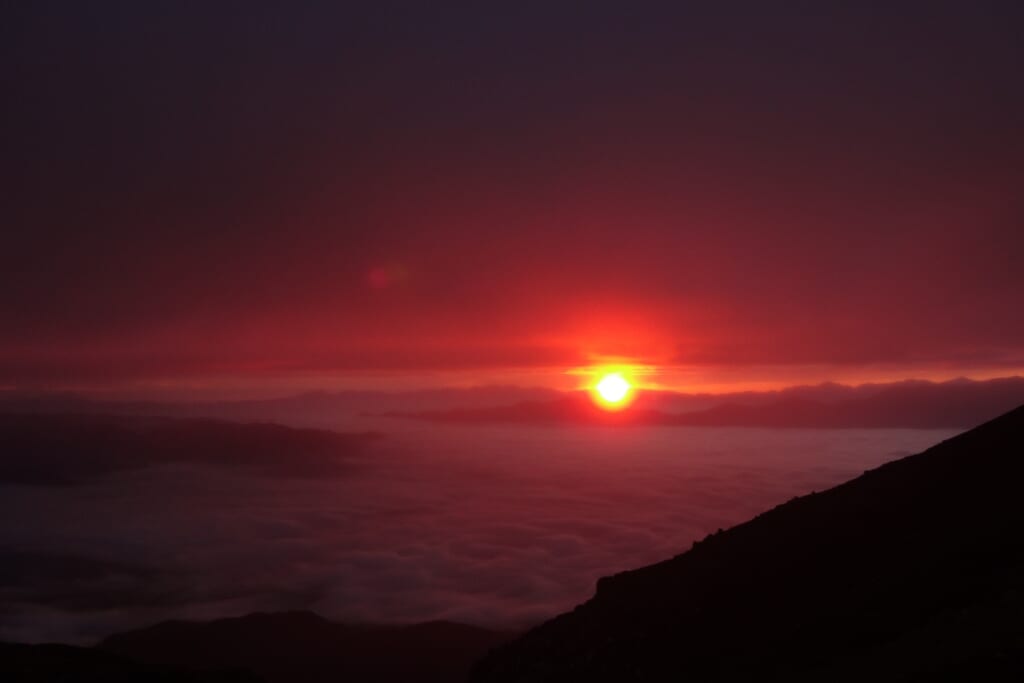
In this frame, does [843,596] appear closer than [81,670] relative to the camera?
Yes

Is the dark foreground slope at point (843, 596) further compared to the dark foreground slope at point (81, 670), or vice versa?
the dark foreground slope at point (81, 670)

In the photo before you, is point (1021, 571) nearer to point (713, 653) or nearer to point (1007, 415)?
point (713, 653)

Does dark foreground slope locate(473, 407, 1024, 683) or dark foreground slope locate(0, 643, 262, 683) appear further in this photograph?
dark foreground slope locate(0, 643, 262, 683)

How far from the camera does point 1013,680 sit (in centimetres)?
1880

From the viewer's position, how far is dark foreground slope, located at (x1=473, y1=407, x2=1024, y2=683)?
2624 centimetres

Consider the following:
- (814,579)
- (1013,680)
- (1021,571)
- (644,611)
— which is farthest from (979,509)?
(1013,680)

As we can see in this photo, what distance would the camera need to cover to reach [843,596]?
37.4 metres

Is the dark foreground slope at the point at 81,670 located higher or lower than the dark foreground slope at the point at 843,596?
lower

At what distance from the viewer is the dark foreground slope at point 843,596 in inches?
1033

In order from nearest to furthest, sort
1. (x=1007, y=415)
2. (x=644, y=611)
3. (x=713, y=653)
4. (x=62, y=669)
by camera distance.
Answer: (x=713, y=653)
(x=644, y=611)
(x=1007, y=415)
(x=62, y=669)

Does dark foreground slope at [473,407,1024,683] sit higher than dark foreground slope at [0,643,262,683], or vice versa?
dark foreground slope at [473,407,1024,683]

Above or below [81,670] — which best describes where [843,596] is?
above

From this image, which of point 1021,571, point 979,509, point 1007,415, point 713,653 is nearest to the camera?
point 1021,571

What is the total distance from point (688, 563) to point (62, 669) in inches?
4621
